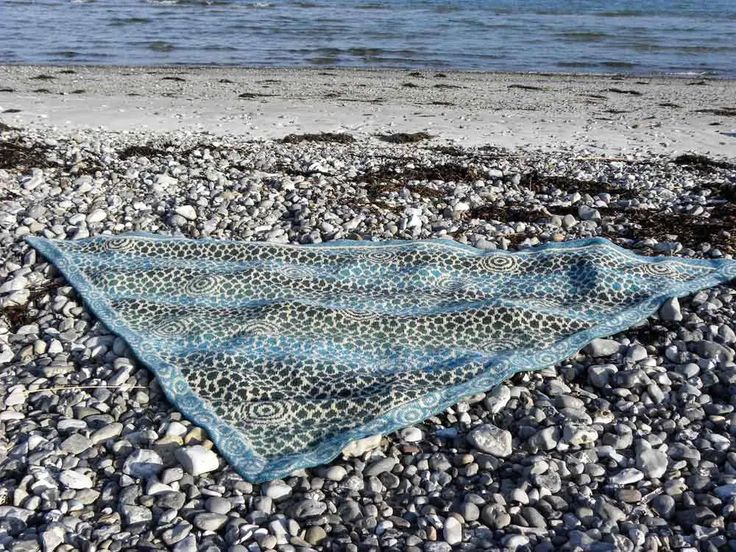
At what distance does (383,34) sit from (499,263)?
1852cm

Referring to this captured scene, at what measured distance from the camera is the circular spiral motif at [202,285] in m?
4.65

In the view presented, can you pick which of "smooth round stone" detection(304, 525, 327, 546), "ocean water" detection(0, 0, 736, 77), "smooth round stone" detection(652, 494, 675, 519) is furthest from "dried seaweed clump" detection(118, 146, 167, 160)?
"ocean water" detection(0, 0, 736, 77)

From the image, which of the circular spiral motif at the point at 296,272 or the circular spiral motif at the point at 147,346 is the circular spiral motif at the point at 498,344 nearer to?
the circular spiral motif at the point at 296,272

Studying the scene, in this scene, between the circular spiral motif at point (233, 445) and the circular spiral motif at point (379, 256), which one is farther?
the circular spiral motif at point (379, 256)

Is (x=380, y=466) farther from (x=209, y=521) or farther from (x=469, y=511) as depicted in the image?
(x=209, y=521)

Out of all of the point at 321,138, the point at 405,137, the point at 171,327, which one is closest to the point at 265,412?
the point at 171,327

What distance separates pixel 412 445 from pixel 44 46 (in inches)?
A: 743

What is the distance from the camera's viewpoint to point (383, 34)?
22172mm

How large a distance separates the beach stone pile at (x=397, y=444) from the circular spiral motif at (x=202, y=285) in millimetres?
655

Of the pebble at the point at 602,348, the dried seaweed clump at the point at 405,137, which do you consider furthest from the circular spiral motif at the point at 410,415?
the dried seaweed clump at the point at 405,137

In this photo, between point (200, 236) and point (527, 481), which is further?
point (200, 236)

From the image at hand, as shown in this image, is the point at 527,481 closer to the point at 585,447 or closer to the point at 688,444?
the point at 585,447

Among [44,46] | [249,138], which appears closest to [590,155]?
[249,138]

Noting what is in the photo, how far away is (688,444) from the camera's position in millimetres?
3369
